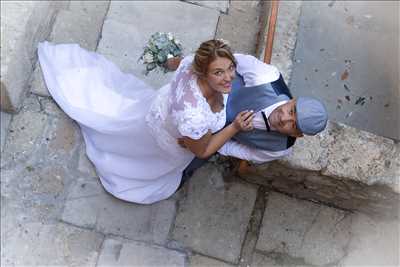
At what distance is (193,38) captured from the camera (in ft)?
16.1

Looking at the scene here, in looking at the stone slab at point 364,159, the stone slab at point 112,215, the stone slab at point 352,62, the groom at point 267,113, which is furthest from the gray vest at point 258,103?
the stone slab at point 352,62

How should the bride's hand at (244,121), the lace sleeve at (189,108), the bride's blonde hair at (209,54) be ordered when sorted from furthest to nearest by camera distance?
the bride's hand at (244,121), the lace sleeve at (189,108), the bride's blonde hair at (209,54)

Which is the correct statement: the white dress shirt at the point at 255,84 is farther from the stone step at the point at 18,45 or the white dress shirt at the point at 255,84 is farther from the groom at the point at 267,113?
the stone step at the point at 18,45

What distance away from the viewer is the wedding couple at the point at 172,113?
10.7 feet

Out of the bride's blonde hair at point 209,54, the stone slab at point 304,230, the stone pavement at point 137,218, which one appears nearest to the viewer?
the bride's blonde hair at point 209,54

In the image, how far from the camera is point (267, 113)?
11.2 ft

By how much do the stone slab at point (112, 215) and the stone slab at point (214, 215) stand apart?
13cm

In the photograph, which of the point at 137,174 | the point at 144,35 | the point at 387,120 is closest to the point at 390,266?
the point at 387,120

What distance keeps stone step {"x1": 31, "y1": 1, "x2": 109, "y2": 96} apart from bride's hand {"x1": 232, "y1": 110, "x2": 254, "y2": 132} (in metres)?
1.79

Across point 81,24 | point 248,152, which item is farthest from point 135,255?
point 81,24

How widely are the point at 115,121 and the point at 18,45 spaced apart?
822 millimetres

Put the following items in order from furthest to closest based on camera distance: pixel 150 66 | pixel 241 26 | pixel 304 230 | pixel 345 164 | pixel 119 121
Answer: pixel 241 26
pixel 150 66
pixel 304 230
pixel 119 121
pixel 345 164

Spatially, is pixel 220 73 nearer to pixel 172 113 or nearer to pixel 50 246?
pixel 172 113

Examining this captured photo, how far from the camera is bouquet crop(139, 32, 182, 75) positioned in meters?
4.56
